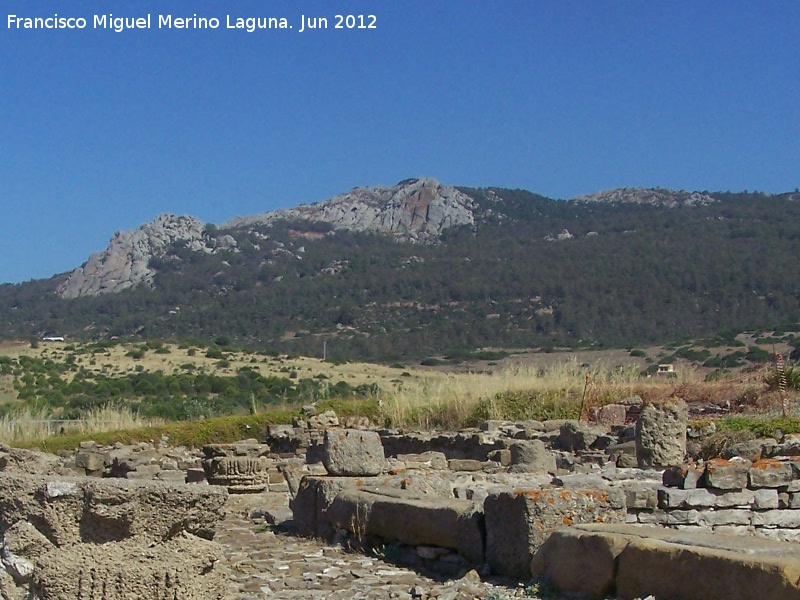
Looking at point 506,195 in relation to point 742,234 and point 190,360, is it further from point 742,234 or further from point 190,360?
point 190,360

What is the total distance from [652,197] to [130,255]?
5260 centimetres

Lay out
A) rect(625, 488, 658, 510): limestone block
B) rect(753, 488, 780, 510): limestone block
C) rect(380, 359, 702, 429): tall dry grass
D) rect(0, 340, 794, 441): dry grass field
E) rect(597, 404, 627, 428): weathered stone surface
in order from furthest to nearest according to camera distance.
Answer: rect(380, 359, 702, 429): tall dry grass → rect(0, 340, 794, 441): dry grass field → rect(597, 404, 627, 428): weathered stone surface → rect(753, 488, 780, 510): limestone block → rect(625, 488, 658, 510): limestone block

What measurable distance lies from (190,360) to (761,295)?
3447 cm

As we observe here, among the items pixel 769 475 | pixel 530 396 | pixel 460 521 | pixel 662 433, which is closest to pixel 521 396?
pixel 530 396

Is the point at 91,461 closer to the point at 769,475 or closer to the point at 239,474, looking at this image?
the point at 239,474

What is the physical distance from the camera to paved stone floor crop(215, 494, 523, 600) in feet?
19.9

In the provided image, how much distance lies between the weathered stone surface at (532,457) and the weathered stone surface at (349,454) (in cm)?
264

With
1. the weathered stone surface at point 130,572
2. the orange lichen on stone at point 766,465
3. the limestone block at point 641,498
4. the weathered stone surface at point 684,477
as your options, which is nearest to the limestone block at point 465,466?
the weathered stone surface at point 684,477

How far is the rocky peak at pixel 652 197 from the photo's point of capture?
317 ft

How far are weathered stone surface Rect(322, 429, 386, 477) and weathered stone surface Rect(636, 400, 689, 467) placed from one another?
316 cm

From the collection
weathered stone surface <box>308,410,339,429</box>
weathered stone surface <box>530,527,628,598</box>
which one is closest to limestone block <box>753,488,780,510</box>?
weathered stone surface <box>530,527,628,598</box>

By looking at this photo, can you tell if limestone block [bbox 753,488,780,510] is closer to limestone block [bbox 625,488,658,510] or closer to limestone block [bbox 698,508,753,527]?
limestone block [bbox 698,508,753,527]

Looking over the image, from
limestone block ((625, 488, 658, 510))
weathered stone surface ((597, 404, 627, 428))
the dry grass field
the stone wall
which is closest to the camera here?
limestone block ((625, 488, 658, 510))

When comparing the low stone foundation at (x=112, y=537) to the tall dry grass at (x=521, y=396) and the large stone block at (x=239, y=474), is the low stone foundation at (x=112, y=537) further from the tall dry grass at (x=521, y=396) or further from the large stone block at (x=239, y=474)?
the tall dry grass at (x=521, y=396)
